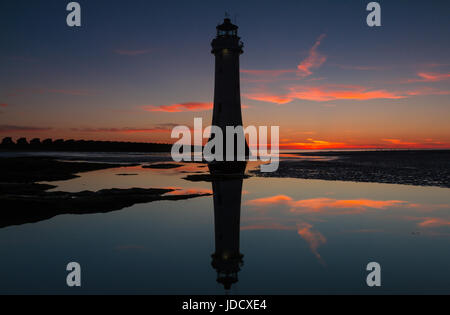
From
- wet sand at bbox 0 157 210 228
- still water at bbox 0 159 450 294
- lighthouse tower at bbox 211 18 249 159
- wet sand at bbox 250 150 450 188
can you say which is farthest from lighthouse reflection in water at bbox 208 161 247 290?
wet sand at bbox 250 150 450 188

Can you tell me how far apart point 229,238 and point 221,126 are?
18639mm

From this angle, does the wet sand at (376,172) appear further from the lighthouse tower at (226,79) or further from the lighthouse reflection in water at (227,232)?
the lighthouse reflection in water at (227,232)

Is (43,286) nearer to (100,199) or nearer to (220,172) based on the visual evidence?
(100,199)

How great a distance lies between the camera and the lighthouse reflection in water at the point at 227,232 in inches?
278

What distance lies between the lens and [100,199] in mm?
16016

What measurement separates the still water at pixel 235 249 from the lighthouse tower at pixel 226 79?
13.3 meters

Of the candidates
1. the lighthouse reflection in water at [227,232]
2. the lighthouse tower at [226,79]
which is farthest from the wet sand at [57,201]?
the lighthouse tower at [226,79]

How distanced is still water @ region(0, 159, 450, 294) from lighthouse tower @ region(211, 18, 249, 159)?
13.3 metres

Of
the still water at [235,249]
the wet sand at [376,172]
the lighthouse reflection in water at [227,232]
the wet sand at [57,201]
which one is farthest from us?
the wet sand at [376,172]

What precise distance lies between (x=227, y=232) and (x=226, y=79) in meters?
19.5

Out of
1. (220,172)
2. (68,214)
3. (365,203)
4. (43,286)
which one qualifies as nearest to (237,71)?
(220,172)

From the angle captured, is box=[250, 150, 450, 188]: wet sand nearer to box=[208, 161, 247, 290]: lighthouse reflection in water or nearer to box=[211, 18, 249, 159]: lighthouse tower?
box=[211, 18, 249, 159]: lighthouse tower

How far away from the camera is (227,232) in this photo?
10.8m
